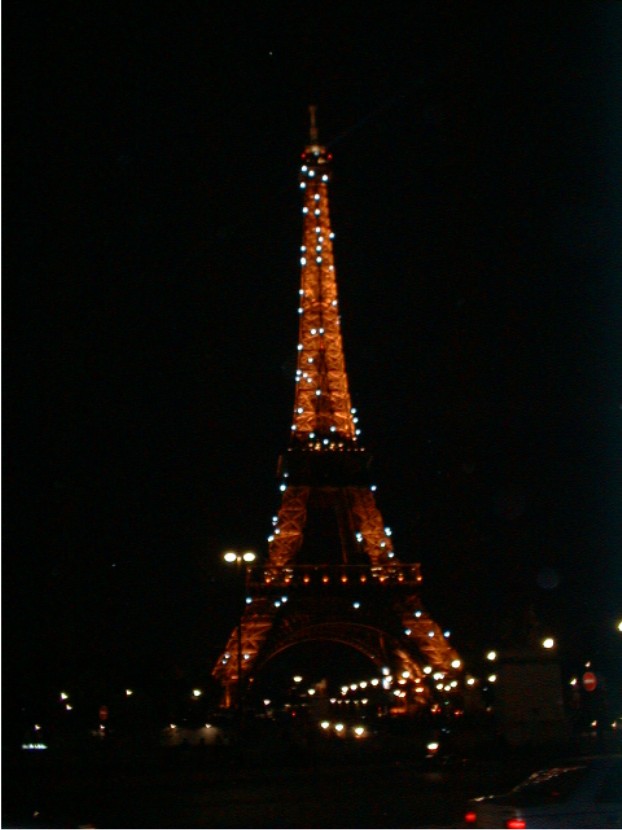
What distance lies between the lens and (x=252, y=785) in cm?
2825

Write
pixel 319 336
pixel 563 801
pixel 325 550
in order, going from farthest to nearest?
1. pixel 325 550
2. pixel 319 336
3. pixel 563 801

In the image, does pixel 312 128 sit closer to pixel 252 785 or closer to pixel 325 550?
pixel 325 550

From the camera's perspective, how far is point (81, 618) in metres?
39.4

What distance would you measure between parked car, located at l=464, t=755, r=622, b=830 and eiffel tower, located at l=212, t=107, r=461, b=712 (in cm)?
4532

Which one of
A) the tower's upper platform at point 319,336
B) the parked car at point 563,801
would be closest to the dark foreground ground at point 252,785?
the parked car at point 563,801

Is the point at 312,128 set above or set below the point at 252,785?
above

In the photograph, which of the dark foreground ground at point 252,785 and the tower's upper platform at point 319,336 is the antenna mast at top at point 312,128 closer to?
the tower's upper platform at point 319,336

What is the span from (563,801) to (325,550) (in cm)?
6476

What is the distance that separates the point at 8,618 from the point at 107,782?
5387 mm

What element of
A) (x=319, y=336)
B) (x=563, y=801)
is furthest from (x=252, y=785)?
(x=319, y=336)

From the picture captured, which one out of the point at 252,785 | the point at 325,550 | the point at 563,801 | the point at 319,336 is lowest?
the point at 563,801

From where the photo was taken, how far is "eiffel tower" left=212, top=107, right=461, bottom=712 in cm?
6050

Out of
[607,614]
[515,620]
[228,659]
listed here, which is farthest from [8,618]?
[607,614]

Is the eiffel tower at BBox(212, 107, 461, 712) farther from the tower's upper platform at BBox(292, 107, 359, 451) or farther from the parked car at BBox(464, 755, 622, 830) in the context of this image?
the parked car at BBox(464, 755, 622, 830)
